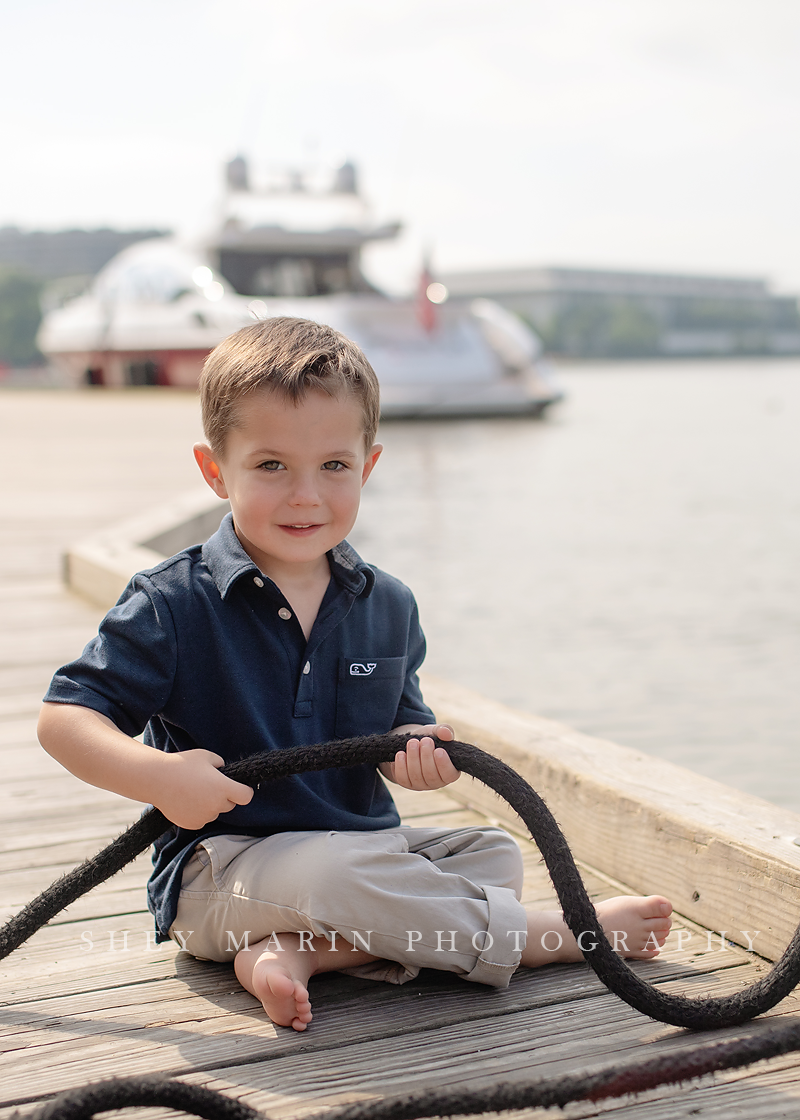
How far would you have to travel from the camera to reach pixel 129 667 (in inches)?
51.6

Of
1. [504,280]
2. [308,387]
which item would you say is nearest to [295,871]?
[308,387]

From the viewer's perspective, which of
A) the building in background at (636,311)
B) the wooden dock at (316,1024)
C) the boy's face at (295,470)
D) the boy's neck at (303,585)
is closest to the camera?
the wooden dock at (316,1024)

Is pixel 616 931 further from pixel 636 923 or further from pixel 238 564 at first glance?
pixel 238 564

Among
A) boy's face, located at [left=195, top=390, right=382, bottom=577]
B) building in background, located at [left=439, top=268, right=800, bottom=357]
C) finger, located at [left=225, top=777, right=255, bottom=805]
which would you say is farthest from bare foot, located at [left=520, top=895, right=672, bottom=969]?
building in background, located at [left=439, top=268, right=800, bottom=357]

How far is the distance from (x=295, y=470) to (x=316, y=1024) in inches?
25.4

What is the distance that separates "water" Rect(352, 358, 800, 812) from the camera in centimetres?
443

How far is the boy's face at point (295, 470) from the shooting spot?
1.34m

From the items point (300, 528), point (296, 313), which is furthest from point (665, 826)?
point (296, 313)

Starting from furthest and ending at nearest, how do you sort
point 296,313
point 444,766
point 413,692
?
point 296,313, point 413,692, point 444,766

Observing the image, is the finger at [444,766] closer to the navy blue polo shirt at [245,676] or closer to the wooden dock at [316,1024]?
the navy blue polo shirt at [245,676]

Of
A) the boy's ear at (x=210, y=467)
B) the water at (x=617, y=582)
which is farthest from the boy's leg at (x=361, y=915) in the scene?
the water at (x=617, y=582)

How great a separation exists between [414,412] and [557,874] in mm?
18625

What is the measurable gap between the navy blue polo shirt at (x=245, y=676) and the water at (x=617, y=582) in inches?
97.6

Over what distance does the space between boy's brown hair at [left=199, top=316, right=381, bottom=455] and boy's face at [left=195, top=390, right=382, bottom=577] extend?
1 cm
